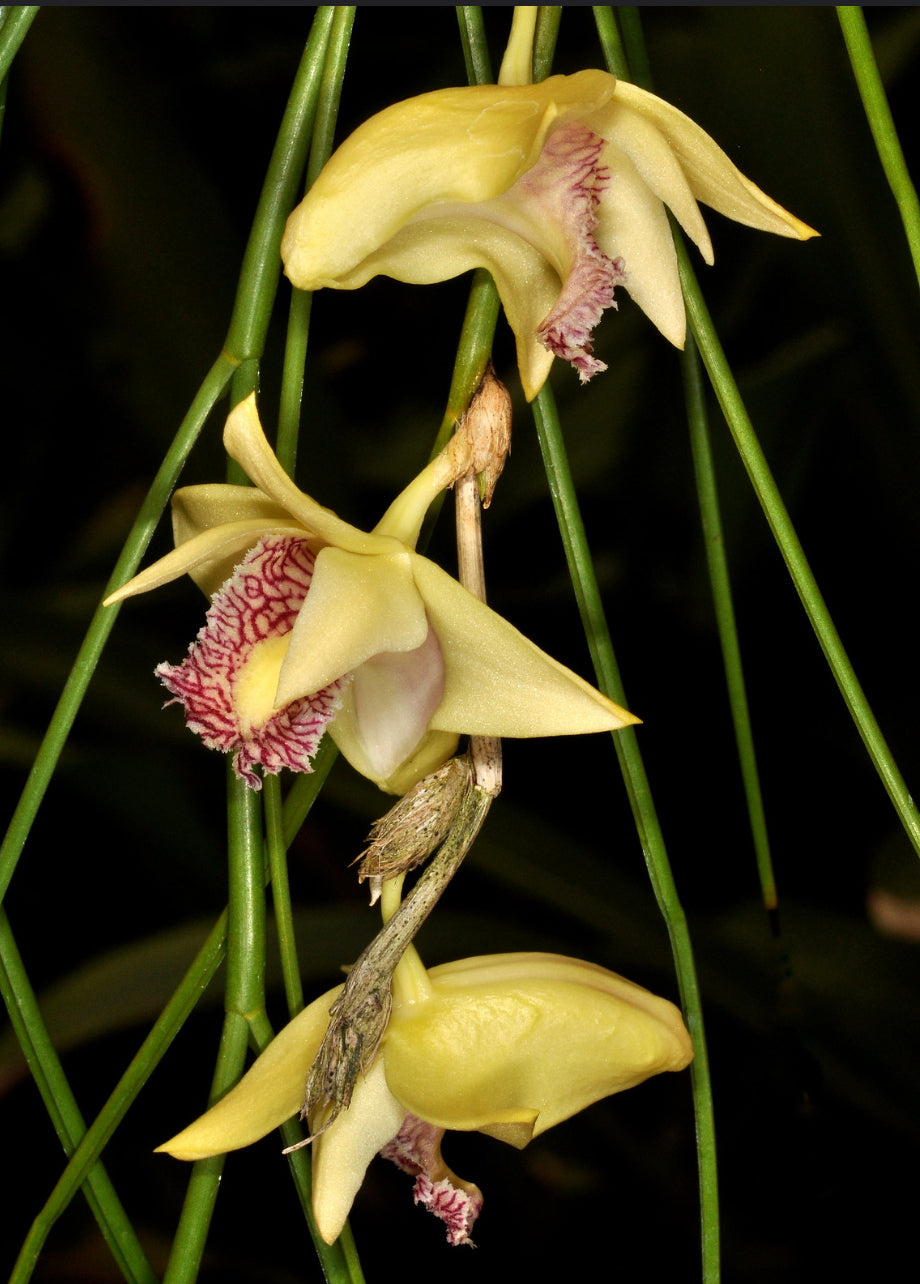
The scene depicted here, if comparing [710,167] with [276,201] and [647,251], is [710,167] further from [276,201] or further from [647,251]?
[276,201]

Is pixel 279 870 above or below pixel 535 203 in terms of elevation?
below

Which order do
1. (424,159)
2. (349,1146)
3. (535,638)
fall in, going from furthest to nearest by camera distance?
(535,638), (349,1146), (424,159)

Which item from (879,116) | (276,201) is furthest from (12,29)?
(879,116)

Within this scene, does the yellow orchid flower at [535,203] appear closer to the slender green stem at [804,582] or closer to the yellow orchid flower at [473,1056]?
the slender green stem at [804,582]

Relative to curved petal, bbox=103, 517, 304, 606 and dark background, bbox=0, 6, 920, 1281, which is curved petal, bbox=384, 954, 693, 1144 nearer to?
curved petal, bbox=103, 517, 304, 606

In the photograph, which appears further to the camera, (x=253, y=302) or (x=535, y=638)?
(x=535, y=638)

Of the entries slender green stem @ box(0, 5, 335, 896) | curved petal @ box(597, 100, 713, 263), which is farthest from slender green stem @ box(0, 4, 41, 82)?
curved petal @ box(597, 100, 713, 263)
